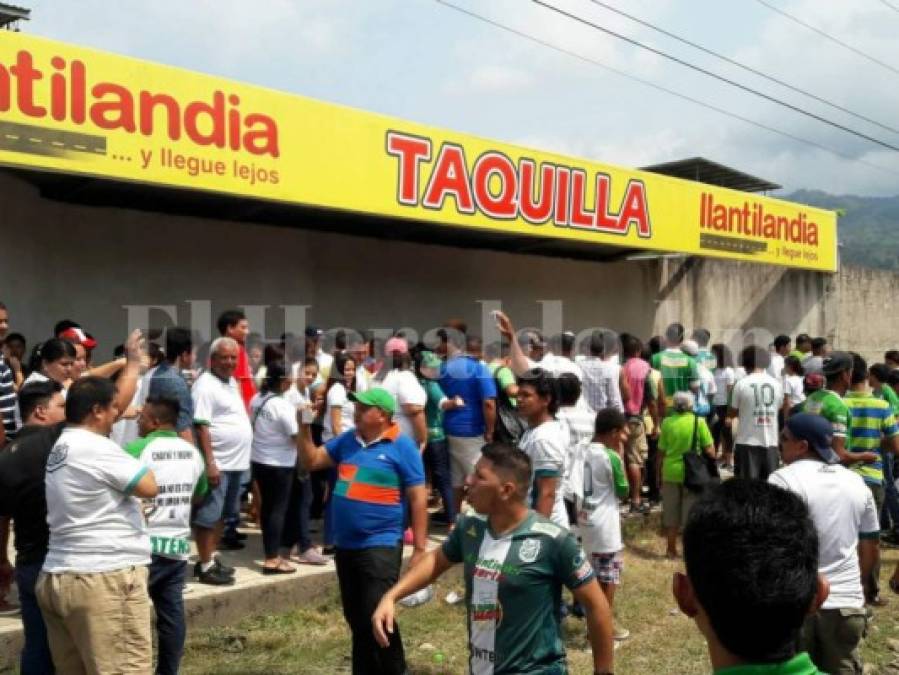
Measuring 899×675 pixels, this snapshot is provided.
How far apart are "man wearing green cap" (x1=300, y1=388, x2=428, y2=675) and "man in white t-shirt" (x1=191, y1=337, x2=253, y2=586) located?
1.81 meters

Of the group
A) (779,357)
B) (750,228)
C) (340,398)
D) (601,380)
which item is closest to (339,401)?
(340,398)

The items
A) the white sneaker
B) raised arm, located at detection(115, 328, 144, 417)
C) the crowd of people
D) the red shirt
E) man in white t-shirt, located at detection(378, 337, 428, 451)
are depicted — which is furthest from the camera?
the red shirt

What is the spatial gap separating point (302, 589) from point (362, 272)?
6.25 m

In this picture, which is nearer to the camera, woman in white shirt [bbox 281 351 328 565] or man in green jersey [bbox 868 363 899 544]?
woman in white shirt [bbox 281 351 328 565]

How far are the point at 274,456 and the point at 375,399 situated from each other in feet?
7.74

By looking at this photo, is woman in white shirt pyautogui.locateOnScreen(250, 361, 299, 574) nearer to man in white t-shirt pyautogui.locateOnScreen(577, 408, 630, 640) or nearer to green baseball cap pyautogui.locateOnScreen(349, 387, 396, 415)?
green baseball cap pyautogui.locateOnScreen(349, 387, 396, 415)

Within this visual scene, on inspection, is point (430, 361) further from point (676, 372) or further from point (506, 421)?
point (676, 372)

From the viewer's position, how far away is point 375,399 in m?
5.07

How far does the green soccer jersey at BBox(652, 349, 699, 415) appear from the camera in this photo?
10258 mm

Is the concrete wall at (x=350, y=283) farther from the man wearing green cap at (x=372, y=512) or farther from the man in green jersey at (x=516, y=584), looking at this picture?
the man in green jersey at (x=516, y=584)

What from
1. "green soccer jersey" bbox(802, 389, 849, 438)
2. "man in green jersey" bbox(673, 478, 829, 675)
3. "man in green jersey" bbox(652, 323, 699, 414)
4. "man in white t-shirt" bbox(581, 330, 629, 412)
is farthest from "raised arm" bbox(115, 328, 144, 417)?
"man in green jersey" bbox(652, 323, 699, 414)

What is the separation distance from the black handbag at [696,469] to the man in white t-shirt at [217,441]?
4.13 m

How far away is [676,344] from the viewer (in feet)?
35.0

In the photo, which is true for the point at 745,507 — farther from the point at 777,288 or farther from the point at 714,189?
the point at 777,288
